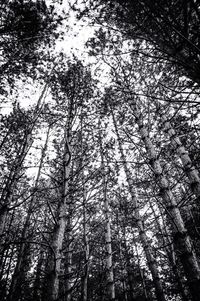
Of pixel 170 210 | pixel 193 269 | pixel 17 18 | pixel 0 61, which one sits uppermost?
pixel 17 18

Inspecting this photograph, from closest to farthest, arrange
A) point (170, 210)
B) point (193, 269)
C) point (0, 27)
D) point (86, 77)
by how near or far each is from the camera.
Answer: point (193, 269), point (170, 210), point (0, 27), point (86, 77)

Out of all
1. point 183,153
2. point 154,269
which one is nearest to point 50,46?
point 183,153

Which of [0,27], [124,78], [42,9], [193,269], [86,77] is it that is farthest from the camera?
[86,77]

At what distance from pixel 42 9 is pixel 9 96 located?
273cm

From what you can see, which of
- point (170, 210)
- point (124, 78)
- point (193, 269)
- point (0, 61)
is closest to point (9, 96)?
point (0, 61)

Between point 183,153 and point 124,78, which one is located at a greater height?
point 124,78

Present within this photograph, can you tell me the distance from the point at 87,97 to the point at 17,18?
2.83m

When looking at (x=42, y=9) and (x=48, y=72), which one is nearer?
(x=42, y=9)

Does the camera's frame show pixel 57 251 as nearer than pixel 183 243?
No

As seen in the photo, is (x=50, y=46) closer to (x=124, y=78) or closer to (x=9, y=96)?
(x=9, y=96)

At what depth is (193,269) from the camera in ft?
8.95

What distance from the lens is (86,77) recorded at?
19.5 feet

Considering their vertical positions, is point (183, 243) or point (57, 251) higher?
point (57, 251)

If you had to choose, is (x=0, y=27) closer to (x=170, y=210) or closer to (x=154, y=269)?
(x=170, y=210)
